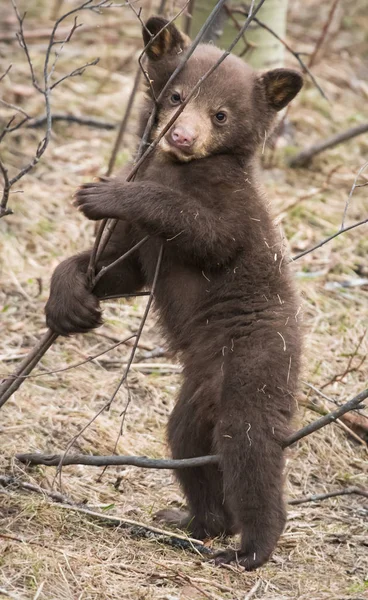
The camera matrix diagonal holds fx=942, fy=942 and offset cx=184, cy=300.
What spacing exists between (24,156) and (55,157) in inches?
13.0

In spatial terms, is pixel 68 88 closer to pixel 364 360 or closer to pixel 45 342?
pixel 364 360

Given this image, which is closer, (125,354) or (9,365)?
(9,365)

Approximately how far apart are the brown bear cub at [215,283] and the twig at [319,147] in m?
4.19

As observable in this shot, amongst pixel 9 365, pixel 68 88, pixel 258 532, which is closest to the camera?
pixel 258 532

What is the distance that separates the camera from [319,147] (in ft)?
31.2

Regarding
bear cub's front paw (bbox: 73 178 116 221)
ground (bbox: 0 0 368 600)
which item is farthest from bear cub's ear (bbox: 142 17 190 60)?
ground (bbox: 0 0 368 600)

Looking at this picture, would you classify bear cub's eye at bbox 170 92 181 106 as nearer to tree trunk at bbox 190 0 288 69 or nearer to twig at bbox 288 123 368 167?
tree trunk at bbox 190 0 288 69

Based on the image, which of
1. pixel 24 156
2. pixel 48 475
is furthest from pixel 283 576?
pixel 24 156

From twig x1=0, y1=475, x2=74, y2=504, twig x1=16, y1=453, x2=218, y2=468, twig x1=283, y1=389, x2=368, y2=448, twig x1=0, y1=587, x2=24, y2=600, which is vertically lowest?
twig x1=0, y1=475, x2=74, y2=504

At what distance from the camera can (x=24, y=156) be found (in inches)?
356

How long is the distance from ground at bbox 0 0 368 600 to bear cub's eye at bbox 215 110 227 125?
1.34m

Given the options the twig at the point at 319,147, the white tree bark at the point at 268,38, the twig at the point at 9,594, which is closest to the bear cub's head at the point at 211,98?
the twig at the point at 9,594

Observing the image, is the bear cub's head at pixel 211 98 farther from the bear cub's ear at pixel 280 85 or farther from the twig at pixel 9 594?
the twig at pixel 9 594

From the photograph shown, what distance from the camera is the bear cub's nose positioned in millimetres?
4691
